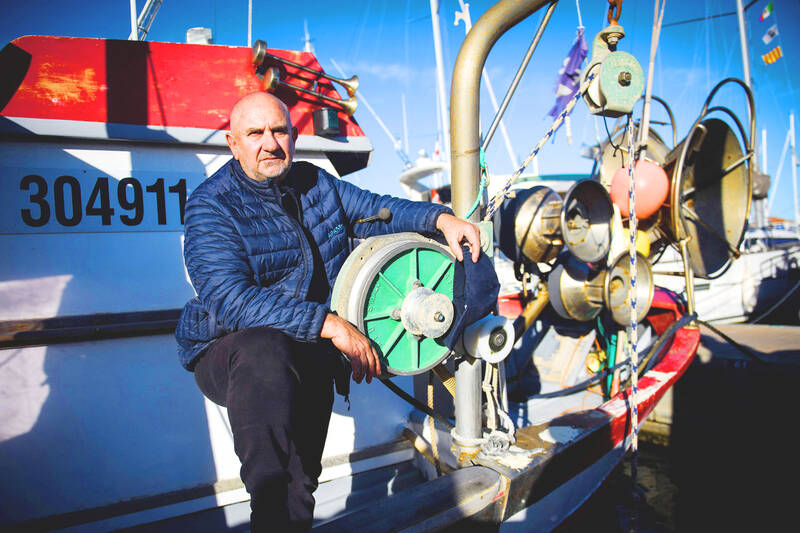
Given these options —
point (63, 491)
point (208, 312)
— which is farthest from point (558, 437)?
point (63, 491)

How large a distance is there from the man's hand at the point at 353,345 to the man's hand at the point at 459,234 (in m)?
0.59

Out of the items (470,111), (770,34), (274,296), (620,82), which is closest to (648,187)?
(620,82)

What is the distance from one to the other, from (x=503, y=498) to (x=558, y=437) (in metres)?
0.80

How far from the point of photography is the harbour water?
4.07 metres

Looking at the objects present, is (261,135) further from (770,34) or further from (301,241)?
(770,34)

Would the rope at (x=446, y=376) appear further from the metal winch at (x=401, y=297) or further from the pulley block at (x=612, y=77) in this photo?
the pulley block at (x=612, y=77)

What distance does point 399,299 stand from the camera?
1743 mm

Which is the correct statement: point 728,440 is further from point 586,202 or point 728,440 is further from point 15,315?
point 15,315

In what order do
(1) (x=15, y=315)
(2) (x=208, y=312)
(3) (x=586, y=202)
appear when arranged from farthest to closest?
(3) (x=586, y=202)
(1) (x=15, y=315)
(2) (x=208, y=312)

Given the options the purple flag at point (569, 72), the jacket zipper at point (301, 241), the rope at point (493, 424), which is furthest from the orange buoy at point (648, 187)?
the purple flag at point (569, 72)

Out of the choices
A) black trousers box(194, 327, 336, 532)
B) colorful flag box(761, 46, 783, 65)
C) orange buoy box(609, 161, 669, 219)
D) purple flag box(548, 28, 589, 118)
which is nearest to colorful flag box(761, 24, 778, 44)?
colorful flag box(761, 46, 783, 65)

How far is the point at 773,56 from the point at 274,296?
20.4 m

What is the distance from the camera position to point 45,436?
2.35 metres

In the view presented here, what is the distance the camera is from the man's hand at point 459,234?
6.09 feet
